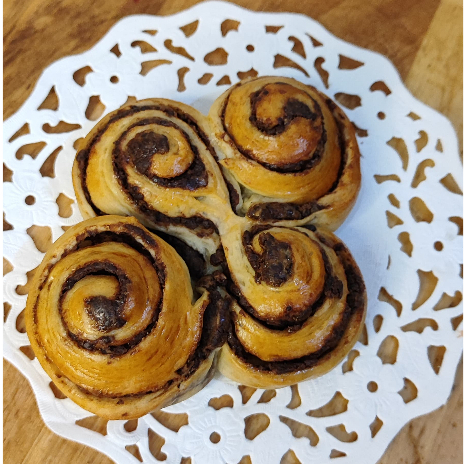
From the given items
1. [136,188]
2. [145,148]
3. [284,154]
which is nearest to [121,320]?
[136,188]

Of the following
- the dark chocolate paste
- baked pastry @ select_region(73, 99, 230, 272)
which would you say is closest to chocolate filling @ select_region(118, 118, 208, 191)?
baked pastry @ select_region(73, 99, 230, 272)

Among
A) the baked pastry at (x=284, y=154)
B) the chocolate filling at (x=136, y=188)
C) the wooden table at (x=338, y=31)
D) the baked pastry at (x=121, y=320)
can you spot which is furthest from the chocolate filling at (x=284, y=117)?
the wooden table at (x=338, y=31)

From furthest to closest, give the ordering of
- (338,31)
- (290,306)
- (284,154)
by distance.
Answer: (338,31), (284,154), (290,306)

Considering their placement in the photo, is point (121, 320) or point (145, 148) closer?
point (121, 320)

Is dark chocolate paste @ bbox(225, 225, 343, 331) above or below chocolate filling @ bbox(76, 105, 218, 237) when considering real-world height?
below

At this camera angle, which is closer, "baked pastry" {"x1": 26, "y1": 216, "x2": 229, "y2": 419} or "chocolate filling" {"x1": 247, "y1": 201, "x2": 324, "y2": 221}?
"baked pastry" {"x1": 26, "y1": 216, "x2": 229, "y2": 419}

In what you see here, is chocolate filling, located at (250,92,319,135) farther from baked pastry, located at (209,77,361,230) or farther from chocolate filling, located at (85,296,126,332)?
chocolate filling, located at (85,296,126,332)

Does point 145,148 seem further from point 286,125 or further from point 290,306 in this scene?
point 290,306
